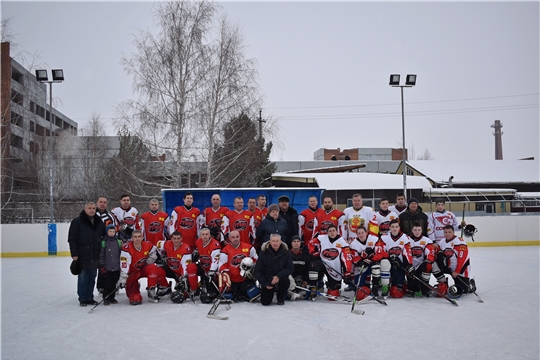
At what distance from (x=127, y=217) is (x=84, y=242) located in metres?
0.96

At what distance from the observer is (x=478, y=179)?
72.8 ft

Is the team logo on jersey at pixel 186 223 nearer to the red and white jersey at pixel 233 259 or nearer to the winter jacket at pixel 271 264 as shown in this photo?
the red and white jersey at pixel 233 259

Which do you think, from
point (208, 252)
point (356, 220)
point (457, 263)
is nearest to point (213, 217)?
point (208, 252)

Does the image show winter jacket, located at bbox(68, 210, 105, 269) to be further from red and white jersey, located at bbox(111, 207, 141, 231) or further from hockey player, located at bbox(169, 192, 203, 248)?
hockey player, located at bbox(169, 192, 203, 248)

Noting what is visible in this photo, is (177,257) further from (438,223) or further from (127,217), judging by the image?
(438,223)

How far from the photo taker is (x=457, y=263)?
5.51 m

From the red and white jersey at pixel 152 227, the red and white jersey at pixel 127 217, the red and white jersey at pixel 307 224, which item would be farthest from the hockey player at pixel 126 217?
the red and white jersey at pixel 307 224

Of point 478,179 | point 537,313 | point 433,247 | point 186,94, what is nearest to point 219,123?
point 186,94

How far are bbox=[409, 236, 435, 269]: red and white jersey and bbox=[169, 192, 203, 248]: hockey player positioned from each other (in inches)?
116

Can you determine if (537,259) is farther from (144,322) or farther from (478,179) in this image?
(478,179)

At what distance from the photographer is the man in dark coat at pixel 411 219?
5.89 m

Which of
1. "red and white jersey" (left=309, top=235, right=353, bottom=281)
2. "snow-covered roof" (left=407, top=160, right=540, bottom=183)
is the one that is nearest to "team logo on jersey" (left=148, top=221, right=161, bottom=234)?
"red and white jersey" (left=309, top=235, right=353, bottom=281)

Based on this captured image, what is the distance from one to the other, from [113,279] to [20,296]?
151 cm

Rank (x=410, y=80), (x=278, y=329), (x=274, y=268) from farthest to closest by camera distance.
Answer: (x=410, y=80), (x=274, y=268), (x=278, y=329)
